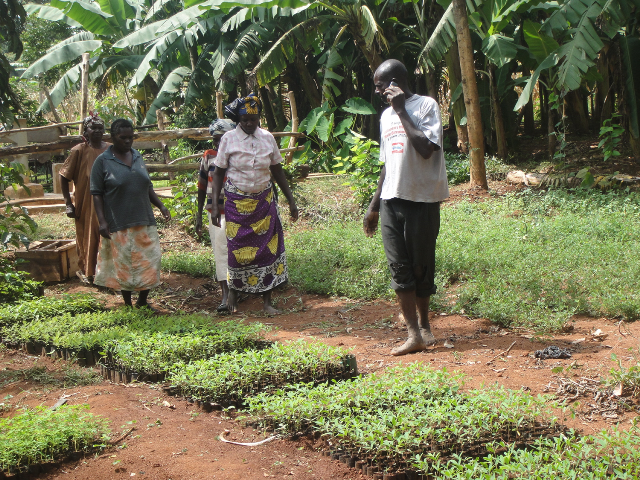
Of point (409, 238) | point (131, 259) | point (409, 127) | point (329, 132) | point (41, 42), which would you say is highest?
point (41, 42)

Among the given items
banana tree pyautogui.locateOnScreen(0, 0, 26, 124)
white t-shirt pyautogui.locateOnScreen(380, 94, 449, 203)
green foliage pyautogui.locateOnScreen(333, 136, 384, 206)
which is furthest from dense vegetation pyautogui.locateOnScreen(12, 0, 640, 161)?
white t-shirt pyautogui.locateOnScreen(380, 94, 449, 203)

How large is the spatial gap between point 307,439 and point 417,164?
6.64ft

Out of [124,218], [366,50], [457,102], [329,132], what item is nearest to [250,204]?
[124,218]

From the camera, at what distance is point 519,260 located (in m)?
6.05

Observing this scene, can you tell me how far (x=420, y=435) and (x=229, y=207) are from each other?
368 cm

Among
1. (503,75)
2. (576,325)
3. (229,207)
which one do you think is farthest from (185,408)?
(503,75)

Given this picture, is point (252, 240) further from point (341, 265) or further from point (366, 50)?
point (366, 50)

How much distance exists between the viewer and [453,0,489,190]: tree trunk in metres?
9.34

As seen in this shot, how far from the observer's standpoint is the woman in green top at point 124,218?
19.8 ft

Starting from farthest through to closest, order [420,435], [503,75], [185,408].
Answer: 1. [503,75]
2. [185,408]
3. [420,435]

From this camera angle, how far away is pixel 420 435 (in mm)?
2820

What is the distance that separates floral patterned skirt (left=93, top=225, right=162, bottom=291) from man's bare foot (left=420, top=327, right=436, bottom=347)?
9.69 ft

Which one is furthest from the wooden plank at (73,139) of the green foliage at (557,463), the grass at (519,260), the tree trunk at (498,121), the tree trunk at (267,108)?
the tree trunk at (267,108)

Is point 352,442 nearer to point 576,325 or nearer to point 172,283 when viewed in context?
point 576,325
